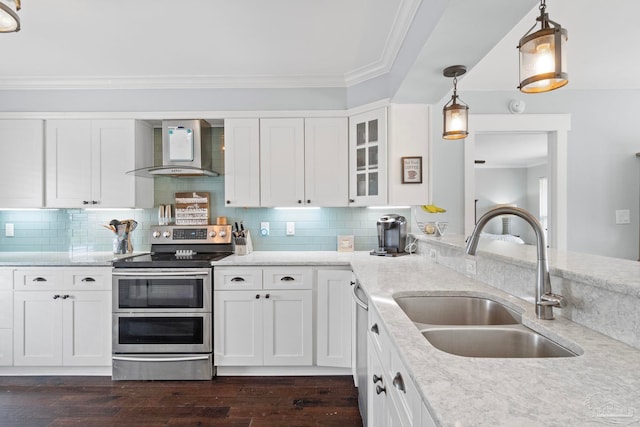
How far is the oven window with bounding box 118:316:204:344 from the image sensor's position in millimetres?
2557

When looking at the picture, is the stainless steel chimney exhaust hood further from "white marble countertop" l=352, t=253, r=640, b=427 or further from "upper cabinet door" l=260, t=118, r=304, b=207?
"white marble countertop" l=352, t=253, r=640, b=427

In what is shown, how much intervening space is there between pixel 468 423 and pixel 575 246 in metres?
3.45

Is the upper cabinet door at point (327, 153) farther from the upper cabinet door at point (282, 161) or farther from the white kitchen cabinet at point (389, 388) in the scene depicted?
the white kitchen cabinet at point (389, 388)

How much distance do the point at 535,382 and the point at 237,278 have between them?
222 centimetres

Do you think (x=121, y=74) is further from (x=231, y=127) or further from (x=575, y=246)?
(x=575, y=246)

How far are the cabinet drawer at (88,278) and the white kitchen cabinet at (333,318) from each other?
1687mm

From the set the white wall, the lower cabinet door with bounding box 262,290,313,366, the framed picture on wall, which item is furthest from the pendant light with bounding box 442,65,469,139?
the lower cabinet door with bounding box 262,290,313,366

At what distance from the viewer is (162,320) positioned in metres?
2.56

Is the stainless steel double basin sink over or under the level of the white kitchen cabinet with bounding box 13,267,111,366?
over

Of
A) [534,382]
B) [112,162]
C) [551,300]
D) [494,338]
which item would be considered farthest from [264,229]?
[534,382]

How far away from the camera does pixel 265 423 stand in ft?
6.75

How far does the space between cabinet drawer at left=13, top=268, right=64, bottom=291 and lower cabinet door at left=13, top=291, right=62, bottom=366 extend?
1.9 inches

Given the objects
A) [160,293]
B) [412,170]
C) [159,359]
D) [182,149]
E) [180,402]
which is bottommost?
[180,402]

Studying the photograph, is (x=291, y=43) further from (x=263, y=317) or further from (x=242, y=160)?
(x=263, y=317)
